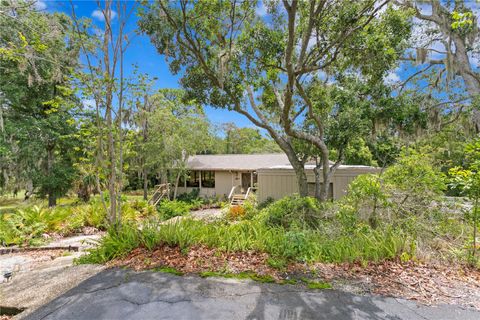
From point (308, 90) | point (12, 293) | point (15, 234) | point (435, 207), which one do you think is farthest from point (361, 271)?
point (15, 234)

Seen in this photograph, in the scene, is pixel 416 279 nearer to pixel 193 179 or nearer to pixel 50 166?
pixel 50 166

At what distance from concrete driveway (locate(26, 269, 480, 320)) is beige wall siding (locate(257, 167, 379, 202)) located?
858 centimetres

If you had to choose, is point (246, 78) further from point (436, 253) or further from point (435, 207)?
point (436, 253)

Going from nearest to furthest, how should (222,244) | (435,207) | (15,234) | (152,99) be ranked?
(222,244) < (435,207) < (15,234) < (152,99)

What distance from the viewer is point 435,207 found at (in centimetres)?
471

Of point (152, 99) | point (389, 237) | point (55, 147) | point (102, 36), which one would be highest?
point (152, 99)

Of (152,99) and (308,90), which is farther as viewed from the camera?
(152,99)

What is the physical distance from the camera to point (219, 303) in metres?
2.80

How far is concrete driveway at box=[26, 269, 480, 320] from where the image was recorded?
2.58 m

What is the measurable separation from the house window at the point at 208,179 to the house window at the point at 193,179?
0.52 meters

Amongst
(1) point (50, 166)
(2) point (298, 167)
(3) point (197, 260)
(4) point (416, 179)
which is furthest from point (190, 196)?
(4) point (416, 179)

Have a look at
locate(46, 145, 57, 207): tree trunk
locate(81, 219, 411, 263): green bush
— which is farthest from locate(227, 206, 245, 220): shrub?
locate(46, 145, 57, 207): tree trunk

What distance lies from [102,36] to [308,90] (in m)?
6.91

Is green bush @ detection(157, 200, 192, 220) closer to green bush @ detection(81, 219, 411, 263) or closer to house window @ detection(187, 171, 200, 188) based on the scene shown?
house window @ detection(187, 171, 200, 188)
